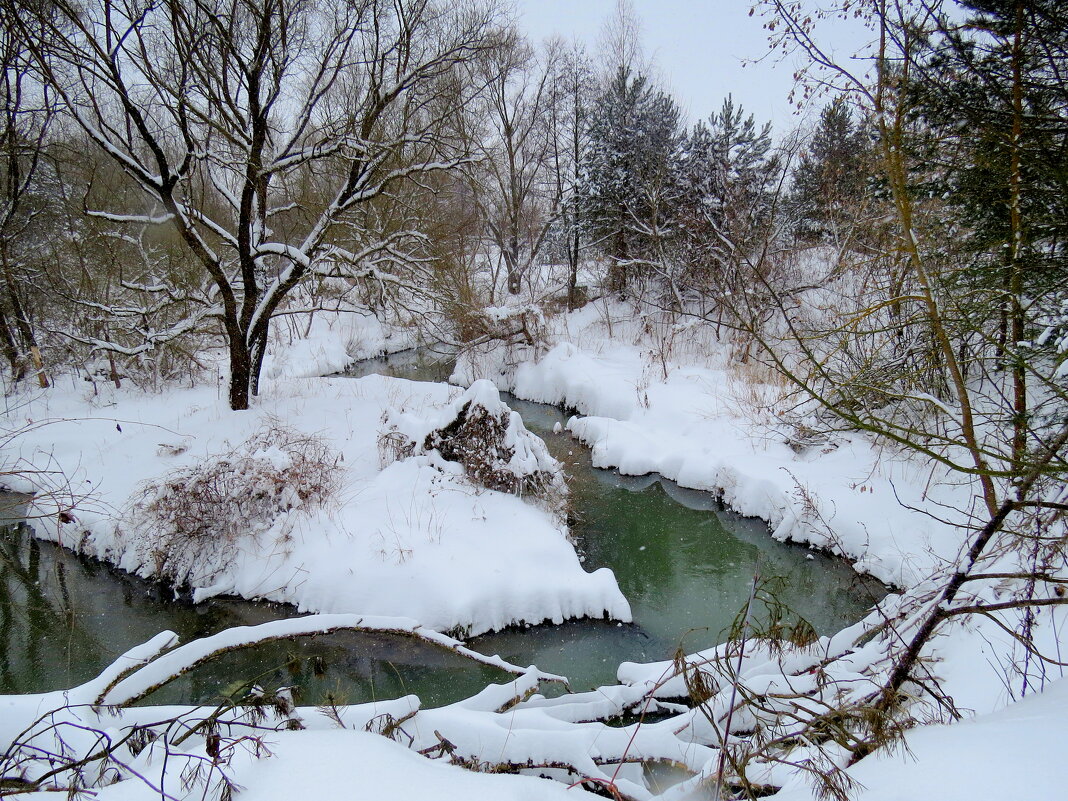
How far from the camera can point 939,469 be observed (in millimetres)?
6812

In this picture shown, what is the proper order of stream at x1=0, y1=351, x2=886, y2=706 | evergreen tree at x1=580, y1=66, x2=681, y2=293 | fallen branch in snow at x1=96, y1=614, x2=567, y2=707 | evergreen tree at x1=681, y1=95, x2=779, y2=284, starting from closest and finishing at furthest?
fallen branch in snow at x1=96, y1=614, x2=567, y2=707, stream at x1=0, y1=351, x2=886, y2=706, evergreen tree at x1=681, y1=95, x2=779, y2=284, evergreen tree at x1=580, y1=66, x2=681, y2=293

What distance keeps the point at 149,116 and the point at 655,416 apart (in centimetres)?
1039

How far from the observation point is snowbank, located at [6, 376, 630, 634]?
5.97 metres

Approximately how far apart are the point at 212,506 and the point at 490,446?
362 cm

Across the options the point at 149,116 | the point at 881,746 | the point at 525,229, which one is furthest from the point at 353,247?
the point at 881,746

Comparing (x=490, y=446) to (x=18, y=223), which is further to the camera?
(x=18, y=223)

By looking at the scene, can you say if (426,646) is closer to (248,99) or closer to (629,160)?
(248,99)

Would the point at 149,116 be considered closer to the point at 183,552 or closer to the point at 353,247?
the point at 183,552

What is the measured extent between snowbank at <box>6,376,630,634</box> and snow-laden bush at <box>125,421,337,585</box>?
0.08 feet

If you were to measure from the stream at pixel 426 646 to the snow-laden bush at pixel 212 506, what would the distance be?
38 centimetres

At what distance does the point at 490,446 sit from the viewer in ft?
25.0

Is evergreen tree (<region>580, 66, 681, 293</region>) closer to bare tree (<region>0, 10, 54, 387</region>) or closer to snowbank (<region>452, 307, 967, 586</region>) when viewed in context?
snowbank (<region>452, 307, 967, 586</region>)

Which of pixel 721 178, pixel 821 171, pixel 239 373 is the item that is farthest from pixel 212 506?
pixel 821 171

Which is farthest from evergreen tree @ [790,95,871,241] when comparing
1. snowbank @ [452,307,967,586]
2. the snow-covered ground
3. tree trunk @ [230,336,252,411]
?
tree trunk @ [230,336,252,411]
